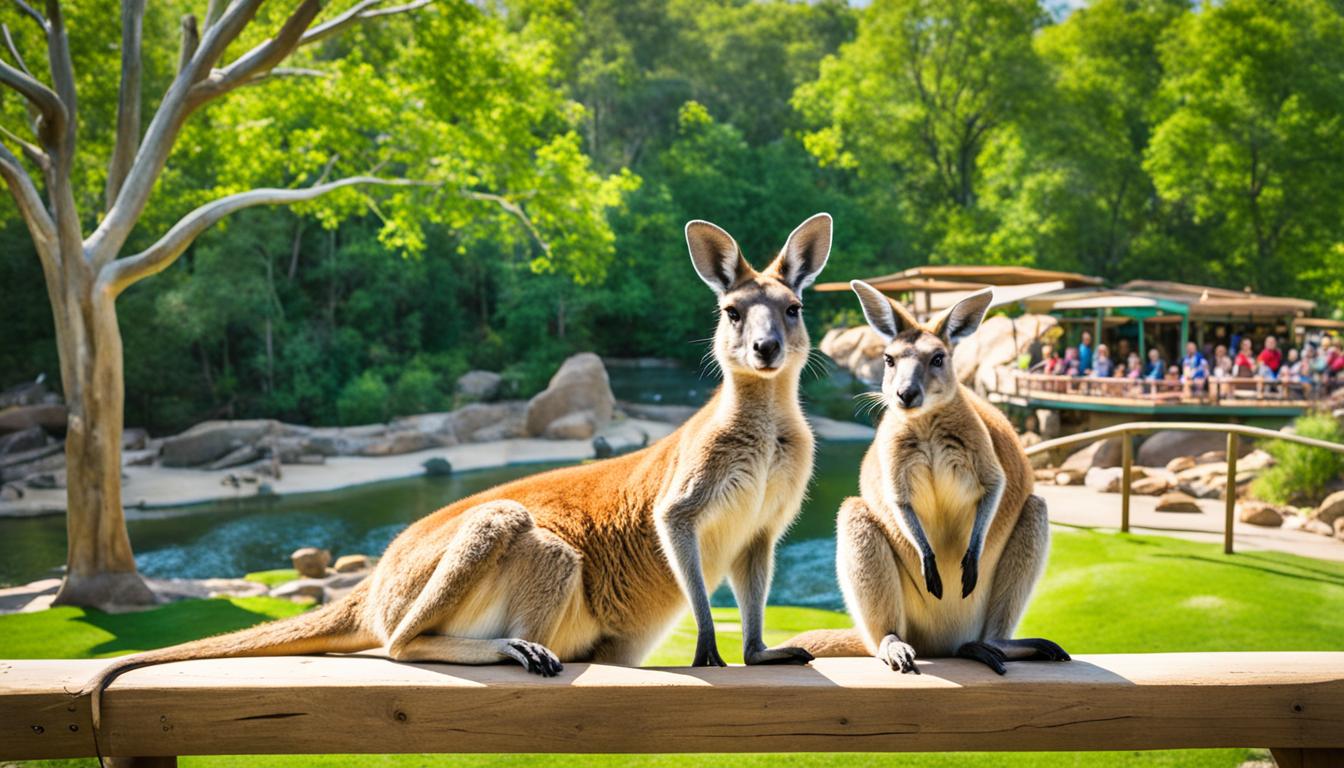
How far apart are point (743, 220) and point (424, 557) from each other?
21625 mm

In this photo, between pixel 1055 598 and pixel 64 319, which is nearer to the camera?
pixel 1055 598

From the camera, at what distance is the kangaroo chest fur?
2102 millimetres

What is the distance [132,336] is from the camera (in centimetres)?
1786

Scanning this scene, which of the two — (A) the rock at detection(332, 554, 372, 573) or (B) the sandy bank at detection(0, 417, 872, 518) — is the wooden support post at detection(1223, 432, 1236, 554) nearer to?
(A) the rock at detection(332, 554, 372, 573)

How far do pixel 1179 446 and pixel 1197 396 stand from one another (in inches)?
30.8

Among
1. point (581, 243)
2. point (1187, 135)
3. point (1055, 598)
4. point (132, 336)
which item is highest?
point (1187, 135)

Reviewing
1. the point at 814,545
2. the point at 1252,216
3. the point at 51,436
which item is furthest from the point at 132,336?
the point at 1252,216

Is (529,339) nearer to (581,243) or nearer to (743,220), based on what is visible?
(743,220)

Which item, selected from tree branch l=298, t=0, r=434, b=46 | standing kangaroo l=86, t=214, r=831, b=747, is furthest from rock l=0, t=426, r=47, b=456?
standing kangaroo l=86, t=214, r=831, b=747

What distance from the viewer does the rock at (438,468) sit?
53.7 ft

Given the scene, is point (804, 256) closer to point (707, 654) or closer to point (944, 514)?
point (944, 514)

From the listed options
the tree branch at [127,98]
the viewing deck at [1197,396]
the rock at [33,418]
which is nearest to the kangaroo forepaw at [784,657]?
the tree branch at [127,98]

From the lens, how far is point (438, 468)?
53.9 ft

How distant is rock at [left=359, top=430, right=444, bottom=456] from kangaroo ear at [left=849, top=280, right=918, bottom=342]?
55.6 ft
